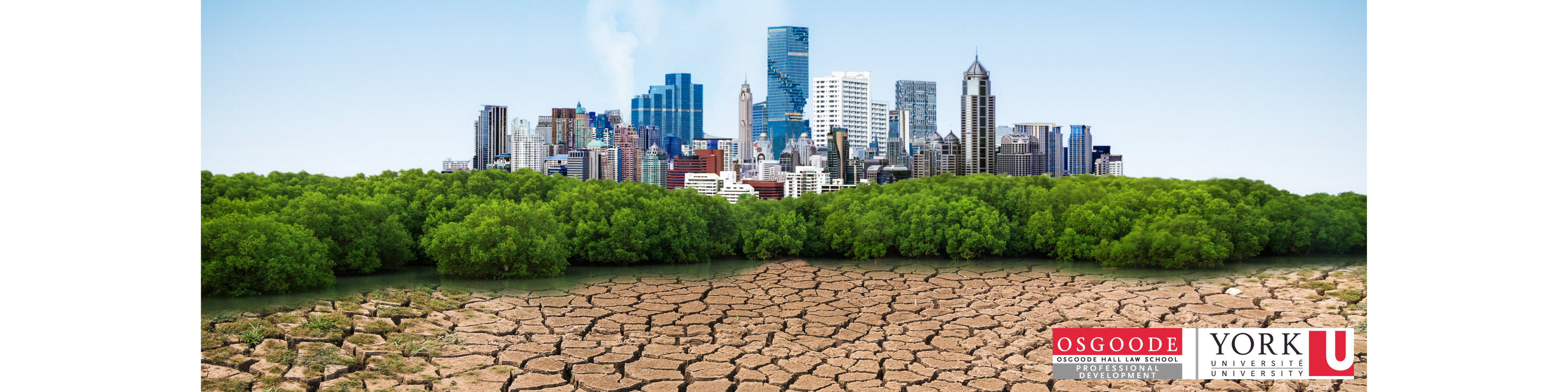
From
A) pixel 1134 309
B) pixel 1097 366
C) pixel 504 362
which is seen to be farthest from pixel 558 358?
pixel 1134 309

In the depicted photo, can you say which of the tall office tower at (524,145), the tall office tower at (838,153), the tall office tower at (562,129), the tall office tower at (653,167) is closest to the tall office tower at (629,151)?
the tall office tower at (653,167)

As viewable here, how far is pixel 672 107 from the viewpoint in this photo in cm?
538

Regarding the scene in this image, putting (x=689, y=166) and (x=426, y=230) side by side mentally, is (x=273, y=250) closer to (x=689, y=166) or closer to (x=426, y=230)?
(x=426, y=230)

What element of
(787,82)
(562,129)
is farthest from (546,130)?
(787,82)

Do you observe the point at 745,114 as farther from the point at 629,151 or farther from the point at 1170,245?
the point at 1170,245

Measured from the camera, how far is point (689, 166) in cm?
575

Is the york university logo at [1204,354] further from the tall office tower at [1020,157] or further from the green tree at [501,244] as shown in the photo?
the green tree at [501,244]

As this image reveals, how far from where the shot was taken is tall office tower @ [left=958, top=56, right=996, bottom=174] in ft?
17.6

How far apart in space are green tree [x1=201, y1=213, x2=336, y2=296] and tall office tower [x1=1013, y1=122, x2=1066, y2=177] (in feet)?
14.0

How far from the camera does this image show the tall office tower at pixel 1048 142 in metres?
5.50

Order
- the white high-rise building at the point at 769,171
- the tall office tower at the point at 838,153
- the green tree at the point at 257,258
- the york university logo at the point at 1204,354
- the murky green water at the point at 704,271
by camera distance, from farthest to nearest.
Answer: the white high-rise building at the point at 769,171
the tall office tower at the point at 838,153
the murky green water at the point at 704,271
the green tree at the point at 257,258
the york university logo at the point at 1204,354

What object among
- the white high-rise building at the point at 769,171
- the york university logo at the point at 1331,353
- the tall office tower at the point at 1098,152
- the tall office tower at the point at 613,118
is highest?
the tall office tower at the point at 613,118

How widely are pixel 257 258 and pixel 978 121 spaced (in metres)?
4.20

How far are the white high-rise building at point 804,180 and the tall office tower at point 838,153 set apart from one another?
49 millimetres
